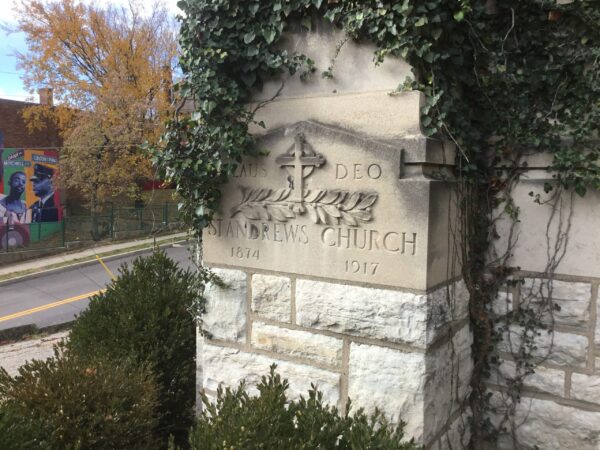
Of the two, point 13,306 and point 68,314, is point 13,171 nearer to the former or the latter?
point 13,306

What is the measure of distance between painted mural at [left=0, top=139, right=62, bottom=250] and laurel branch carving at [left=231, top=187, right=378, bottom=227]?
21094mm

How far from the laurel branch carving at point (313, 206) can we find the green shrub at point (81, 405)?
129cm

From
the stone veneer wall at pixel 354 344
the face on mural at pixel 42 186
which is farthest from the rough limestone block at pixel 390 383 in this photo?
the face on mural at pixel 42 186

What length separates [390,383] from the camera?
271cm

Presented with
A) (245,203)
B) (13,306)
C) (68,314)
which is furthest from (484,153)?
(13,306)

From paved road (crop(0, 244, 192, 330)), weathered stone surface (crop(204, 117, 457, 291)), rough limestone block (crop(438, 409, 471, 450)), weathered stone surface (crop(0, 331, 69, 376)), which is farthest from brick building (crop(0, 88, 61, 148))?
rough limestone block (crop(438, 409, 471, 450))

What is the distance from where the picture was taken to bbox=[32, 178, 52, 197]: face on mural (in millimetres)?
22969

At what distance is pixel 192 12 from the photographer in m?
3.05

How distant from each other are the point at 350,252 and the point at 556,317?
1.30 m

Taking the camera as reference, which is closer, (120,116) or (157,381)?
(157,381)

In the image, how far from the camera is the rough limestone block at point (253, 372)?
2.94 m

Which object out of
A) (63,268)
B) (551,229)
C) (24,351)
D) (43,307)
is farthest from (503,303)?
(63,268)

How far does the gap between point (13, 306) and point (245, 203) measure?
11.5 meters

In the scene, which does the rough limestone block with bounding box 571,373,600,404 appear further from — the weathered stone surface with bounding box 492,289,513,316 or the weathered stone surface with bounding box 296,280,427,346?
the weathered stone surface with bounding box 296,280,427,346
